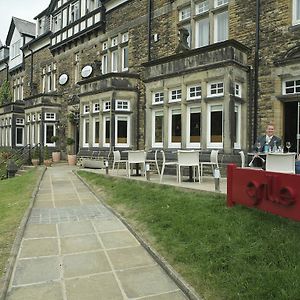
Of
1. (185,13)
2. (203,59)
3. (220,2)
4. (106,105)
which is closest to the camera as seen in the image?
(203,59)

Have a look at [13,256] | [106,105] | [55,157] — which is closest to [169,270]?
[13,256]

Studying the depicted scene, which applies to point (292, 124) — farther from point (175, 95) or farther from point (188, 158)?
point (175, 95)

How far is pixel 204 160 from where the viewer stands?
1141cm

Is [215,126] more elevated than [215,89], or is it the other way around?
[215,89]

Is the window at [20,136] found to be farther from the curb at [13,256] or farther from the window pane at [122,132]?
the curb at [13,256]

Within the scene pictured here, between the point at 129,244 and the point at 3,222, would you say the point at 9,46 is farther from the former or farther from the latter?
the point at 129,244

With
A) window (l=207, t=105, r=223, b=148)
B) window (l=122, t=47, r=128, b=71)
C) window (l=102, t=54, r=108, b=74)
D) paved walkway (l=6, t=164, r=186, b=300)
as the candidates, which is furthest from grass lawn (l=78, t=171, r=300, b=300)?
window (l=102, t=54, r=108, b=74)

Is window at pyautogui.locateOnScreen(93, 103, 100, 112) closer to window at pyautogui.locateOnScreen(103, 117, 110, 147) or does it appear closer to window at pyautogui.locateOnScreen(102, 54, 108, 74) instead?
window at pyautogui.locateOnScreen(103, 117, 110, 147)

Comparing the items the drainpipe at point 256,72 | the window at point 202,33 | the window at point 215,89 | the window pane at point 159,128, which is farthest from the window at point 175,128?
the window at point 202,33

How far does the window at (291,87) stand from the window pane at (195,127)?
2940mm

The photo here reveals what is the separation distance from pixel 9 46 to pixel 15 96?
620 cm

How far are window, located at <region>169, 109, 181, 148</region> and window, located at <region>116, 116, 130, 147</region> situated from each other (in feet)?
12.7

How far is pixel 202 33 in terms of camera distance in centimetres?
1384

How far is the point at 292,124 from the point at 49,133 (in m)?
16.5
